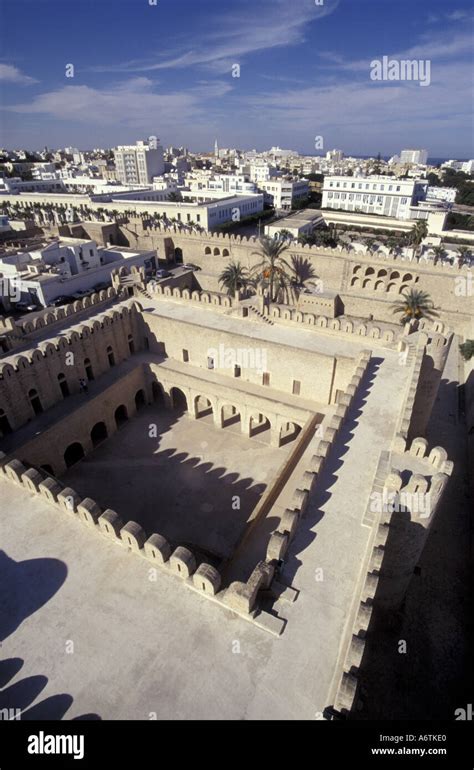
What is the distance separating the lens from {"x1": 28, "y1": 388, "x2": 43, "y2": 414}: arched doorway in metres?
21.3

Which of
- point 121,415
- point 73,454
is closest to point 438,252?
point 121,415

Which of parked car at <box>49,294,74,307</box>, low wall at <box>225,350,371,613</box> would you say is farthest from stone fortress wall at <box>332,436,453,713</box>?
parked car at <box>49,294,74,307</box>

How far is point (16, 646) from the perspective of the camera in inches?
415

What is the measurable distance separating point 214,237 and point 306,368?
3066 centimetres

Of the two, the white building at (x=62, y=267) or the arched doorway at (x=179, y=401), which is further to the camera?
the white building at (x=62, y=267)

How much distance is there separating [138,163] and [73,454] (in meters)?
109

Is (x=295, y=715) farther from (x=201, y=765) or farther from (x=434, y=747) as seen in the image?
(x=434, y=747)

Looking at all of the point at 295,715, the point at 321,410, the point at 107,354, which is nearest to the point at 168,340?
the point at 107,354

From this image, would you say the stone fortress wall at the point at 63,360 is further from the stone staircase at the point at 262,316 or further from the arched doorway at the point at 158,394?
the stone staircase at the point at 262,316

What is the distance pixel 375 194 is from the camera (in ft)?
252

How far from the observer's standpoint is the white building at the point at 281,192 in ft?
278

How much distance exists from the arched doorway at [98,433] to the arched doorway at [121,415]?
112 centimetres

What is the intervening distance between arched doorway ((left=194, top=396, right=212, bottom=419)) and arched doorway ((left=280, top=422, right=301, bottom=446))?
19.0 feet

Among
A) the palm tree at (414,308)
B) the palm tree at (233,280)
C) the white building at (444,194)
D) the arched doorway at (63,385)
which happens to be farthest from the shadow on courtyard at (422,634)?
the white building at (444,194)
